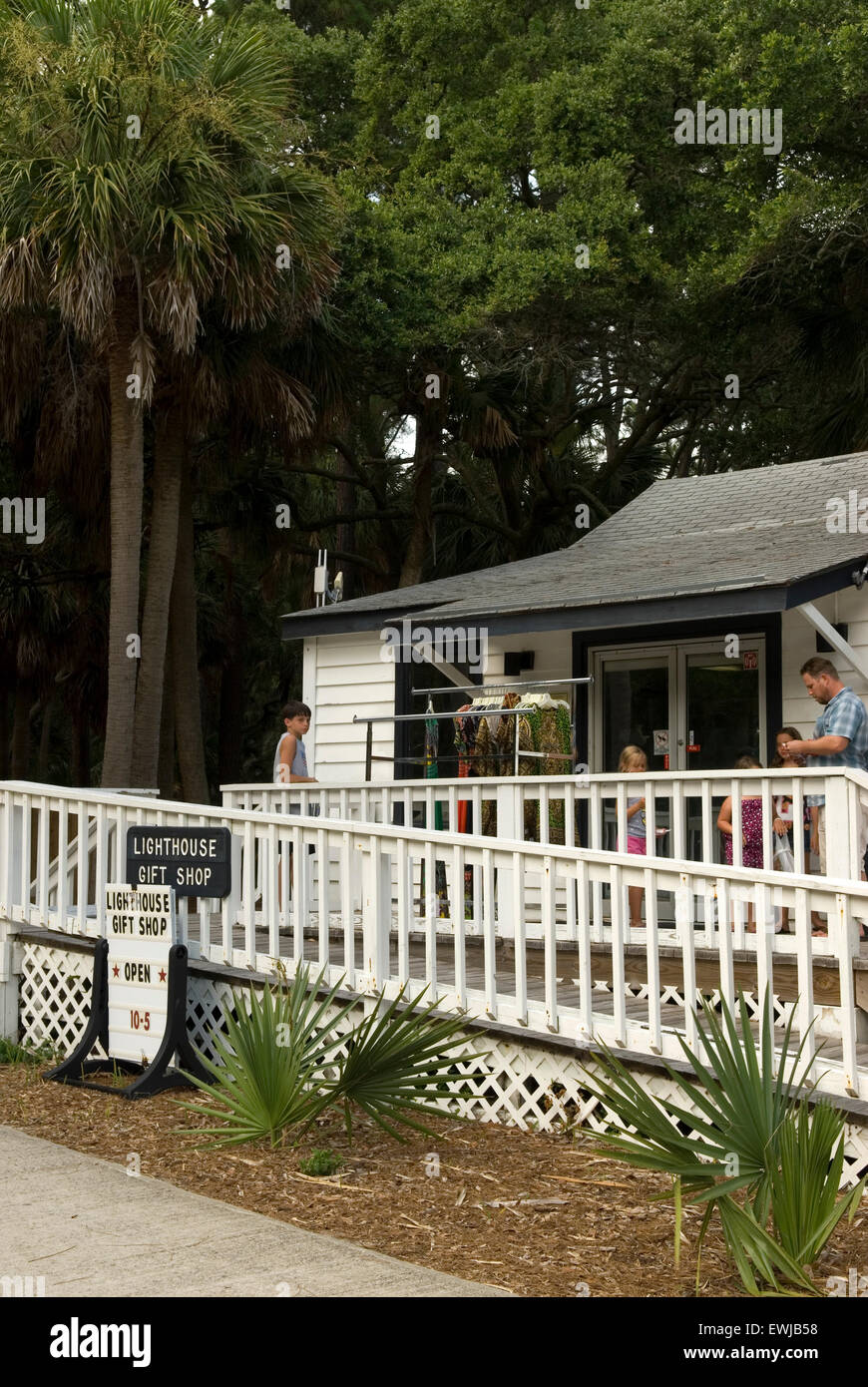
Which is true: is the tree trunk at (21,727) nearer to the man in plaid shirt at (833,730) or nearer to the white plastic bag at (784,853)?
the white plastic bag at (784,853)

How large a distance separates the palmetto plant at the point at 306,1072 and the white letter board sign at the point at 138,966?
3.77ft

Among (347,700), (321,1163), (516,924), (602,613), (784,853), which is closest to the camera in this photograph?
(321,1163)

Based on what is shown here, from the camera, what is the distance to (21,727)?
24312mm

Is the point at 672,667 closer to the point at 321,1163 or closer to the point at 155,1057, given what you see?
the point at 155,1057

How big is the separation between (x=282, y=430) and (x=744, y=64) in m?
7.79

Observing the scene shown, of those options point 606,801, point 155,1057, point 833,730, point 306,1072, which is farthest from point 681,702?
point 306,1072

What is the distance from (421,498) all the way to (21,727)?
25.5ft

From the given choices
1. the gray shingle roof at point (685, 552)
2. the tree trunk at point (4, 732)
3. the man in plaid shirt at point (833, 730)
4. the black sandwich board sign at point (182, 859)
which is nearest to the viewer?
the black sandwich board sign at point (182, 859)

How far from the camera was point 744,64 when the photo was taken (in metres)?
18.7

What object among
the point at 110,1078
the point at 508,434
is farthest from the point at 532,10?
the point at 110,1078

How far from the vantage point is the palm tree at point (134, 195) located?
44.4ft

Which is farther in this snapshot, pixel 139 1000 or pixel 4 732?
pixel 4 732

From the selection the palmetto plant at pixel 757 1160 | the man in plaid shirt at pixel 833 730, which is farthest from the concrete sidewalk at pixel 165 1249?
the man in plaid shirt at pixel 833 730

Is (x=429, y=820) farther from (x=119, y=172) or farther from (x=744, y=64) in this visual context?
(x=744, y=64)
